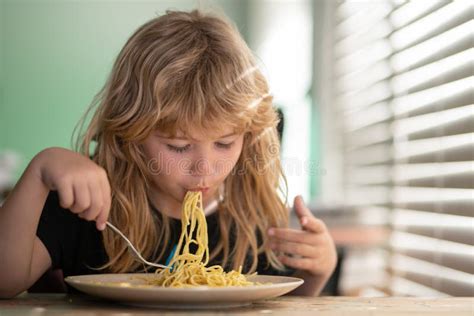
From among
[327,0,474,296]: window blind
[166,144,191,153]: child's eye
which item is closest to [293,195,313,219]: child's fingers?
[166,144,191,153]: child's eye

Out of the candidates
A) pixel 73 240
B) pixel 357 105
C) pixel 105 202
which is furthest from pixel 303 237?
pixel 357 105

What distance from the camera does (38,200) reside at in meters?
1.17

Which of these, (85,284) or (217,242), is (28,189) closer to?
(85,284)

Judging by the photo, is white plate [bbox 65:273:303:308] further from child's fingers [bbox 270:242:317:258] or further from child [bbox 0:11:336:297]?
child's fingers [bbox 270:242:317:258]

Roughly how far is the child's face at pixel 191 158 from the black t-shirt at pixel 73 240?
19cm

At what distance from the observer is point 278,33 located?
5371mm

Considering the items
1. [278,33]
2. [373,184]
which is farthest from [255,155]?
[278,33]

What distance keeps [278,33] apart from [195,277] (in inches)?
170

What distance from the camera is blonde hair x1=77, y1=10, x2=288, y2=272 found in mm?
1426

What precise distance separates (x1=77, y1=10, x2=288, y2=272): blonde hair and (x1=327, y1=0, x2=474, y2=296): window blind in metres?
0.40

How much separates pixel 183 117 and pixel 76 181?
37 centimetres

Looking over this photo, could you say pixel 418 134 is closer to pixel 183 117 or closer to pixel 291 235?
pixel 291 235

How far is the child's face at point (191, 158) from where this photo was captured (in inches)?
54.6

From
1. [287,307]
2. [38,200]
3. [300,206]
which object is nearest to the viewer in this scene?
[287,307]
